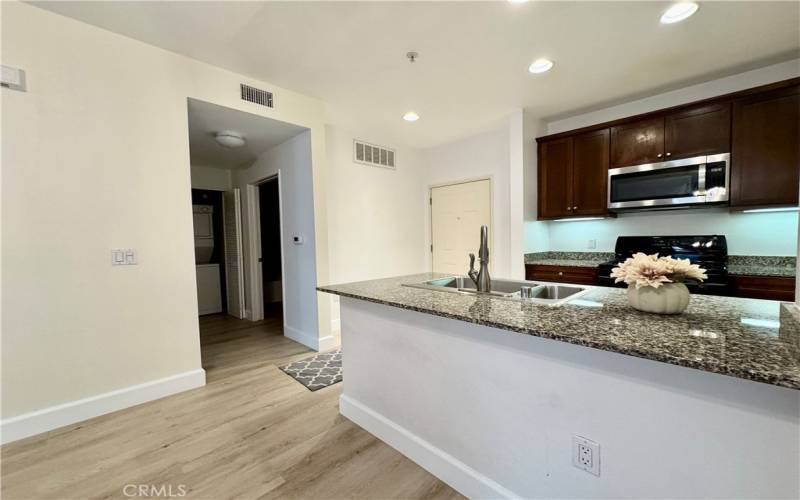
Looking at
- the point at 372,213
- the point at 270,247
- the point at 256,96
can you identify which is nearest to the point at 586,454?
the point at 256,96

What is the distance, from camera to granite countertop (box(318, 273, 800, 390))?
76cm

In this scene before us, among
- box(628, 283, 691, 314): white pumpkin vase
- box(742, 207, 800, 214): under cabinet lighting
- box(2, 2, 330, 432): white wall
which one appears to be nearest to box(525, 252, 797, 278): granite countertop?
box(742, 207, 800, 214): under cabinet lighting

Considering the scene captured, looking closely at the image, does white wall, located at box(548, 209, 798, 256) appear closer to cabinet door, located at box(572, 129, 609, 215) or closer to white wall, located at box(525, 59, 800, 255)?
white wall, located at box(525, 59, 800, 255)

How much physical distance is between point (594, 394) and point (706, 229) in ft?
9.99

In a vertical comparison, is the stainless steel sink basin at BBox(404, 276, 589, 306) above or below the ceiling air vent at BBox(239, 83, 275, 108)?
below

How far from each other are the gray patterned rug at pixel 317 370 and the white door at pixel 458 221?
2.35m

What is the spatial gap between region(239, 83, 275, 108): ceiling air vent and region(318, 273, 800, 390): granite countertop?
2248 millimetres

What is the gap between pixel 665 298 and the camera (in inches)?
45.4

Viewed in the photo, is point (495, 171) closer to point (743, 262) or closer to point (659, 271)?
point (743, 262)

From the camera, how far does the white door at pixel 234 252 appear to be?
14.9 ft

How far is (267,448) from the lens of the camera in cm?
178

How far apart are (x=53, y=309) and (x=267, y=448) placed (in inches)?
64.1

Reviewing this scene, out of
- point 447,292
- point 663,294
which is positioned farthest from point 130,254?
point 663,294

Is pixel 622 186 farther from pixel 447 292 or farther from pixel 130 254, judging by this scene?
pixel 130 254
